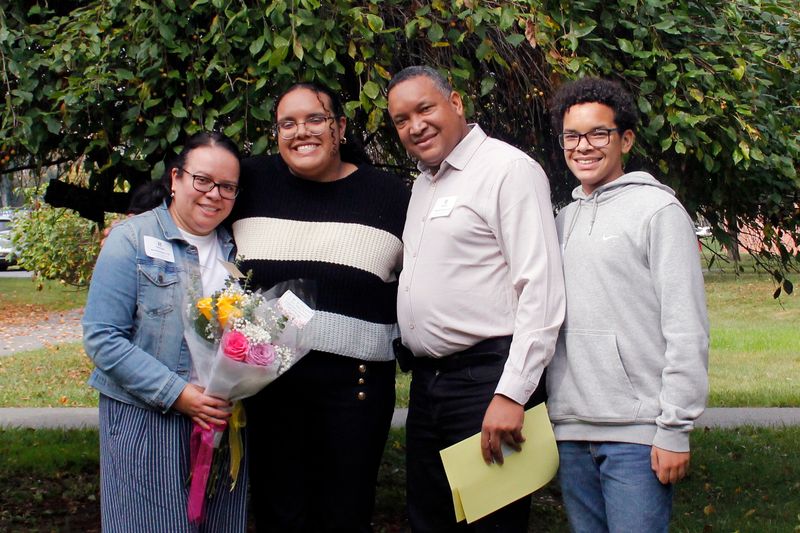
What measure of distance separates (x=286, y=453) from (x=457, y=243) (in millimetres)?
1005

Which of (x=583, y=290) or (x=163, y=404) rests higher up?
(x=583, y=290)

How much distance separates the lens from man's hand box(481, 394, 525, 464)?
300 cm

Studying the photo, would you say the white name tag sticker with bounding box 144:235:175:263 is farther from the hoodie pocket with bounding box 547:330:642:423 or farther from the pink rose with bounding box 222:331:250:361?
the hoodie pocket with bounding box 547:330:642:423

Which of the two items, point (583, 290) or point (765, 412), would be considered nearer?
point (583, 290)

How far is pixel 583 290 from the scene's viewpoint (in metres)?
2.93

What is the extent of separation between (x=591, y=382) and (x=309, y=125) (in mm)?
1341

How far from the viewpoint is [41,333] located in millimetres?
16078

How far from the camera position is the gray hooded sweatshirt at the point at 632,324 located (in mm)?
2721

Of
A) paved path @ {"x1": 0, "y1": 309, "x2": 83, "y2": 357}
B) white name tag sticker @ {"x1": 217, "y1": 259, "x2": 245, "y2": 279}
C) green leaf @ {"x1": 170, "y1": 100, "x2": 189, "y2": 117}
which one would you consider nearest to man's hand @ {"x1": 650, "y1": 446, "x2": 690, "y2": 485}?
white name tag sticker @ {"x1": 217, "y1": 259, "x2": 245, "y2": 279}

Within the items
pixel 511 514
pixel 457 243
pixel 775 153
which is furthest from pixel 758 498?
pixel 457 243

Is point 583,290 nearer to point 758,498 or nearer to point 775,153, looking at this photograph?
point 775,153

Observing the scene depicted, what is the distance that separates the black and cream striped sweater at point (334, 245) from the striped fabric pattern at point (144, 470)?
1.89 feet

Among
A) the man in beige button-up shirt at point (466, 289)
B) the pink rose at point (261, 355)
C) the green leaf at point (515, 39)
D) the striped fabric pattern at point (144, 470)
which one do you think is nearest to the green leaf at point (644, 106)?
the green leaf at point (515, 39)

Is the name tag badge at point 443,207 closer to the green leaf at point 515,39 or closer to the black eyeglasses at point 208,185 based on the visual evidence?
the black eyeglasses at point 208,185
